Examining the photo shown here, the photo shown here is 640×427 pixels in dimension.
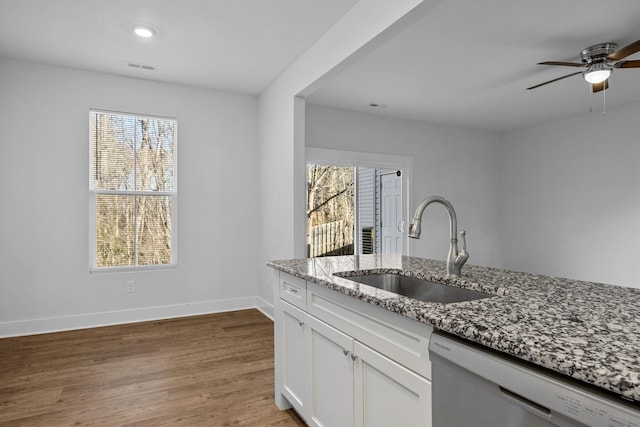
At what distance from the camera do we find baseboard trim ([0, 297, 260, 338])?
3.67m

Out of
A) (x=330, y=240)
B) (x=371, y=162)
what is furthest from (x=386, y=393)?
(x=371, y=162)

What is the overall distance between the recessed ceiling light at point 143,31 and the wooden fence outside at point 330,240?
9.35 ft

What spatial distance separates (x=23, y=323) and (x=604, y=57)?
5805mm

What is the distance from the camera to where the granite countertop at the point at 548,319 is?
77 cm

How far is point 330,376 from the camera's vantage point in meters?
1.72

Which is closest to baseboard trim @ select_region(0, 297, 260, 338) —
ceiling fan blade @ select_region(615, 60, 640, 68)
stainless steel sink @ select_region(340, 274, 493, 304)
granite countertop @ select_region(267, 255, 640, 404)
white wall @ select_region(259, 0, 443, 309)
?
white wall @ select_region(259, 0, 443, 309)

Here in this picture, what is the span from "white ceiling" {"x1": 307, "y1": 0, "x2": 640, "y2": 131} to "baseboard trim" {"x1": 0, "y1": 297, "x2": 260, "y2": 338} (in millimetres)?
2693

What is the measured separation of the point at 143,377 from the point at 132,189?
85.1 inches

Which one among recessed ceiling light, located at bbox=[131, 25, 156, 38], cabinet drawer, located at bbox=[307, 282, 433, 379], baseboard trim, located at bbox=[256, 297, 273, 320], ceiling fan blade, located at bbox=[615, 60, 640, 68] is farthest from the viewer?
baseboard trim, located at bbox=[256, 297, 273, 320]

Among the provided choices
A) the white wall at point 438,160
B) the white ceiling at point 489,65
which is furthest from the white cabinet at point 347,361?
the white wall at point 438,160

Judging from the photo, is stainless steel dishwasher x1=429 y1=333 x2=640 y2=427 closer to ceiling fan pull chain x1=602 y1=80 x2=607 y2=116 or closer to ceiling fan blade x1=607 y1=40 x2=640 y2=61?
ceiling fan blade x1=607 y1=40 x2=640 y2=61

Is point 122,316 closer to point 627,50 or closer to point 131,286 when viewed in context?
point 131,286

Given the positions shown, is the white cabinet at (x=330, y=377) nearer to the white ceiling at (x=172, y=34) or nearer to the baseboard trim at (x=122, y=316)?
the white ceiling at (x=172, y=34)

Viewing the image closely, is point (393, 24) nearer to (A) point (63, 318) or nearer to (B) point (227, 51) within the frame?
(B) point (227, 51)
